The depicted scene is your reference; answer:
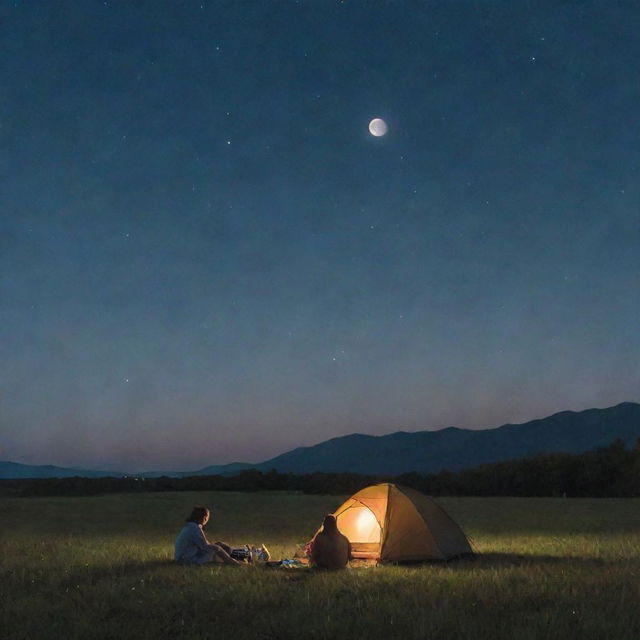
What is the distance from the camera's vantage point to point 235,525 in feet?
130

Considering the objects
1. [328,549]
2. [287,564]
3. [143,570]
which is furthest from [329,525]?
[143,570]

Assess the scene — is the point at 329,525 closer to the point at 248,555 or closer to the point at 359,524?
the point at 248,555

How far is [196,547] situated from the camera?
19406 mm

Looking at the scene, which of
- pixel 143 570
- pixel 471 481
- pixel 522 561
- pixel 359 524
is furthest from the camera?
pixel 471 481

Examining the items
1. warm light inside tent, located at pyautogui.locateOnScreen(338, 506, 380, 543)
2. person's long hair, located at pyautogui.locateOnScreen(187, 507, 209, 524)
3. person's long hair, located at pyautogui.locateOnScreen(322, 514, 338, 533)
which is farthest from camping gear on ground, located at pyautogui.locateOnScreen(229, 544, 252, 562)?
warm light inside tent, located at pyautogui.locateOnScreen(338, 506, 380, 543)

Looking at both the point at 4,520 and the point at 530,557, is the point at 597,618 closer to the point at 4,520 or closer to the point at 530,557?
the point at 530,557

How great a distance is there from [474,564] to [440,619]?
7823 millimetres

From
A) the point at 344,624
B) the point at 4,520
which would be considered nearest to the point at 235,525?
the point at 4,520

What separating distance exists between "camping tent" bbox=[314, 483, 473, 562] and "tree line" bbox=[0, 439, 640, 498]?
51713 millimetres

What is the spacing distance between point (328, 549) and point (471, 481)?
65330 millimetres

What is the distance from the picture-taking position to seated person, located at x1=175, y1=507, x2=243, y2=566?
19188 millimetres

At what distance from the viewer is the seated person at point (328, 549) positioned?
1881cm

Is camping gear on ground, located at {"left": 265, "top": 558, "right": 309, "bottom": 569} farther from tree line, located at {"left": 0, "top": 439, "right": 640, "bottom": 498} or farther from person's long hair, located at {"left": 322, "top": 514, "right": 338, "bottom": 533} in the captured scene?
tree line, located at {"left": 0, "top": 439, "right": 640, "bottom": 498}

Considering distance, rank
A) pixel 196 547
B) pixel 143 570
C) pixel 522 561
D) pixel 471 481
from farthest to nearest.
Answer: pixel 471 481 < pixel 522 561 < pixel 196 547 < pixel 143 570
